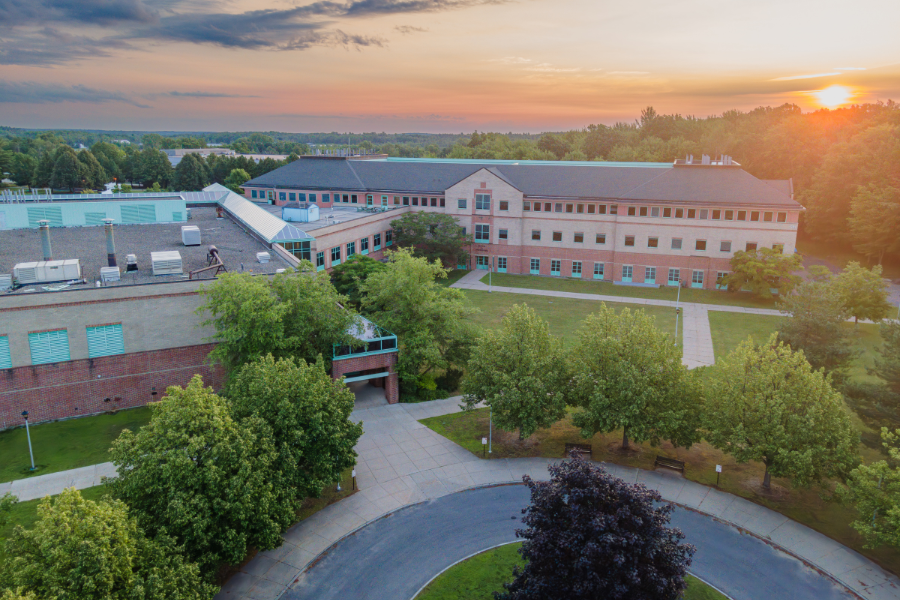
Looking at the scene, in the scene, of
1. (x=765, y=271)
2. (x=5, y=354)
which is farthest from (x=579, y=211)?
(x=5, y=354)

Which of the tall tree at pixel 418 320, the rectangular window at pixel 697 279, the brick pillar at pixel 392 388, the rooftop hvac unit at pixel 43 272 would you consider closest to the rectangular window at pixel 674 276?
the rectangular window at pixel 697 279

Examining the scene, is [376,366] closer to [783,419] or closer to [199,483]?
[199,483]

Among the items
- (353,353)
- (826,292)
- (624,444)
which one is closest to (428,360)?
(353,353)

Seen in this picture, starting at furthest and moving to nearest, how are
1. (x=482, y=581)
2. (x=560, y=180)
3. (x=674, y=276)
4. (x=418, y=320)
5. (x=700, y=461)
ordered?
(x=560, y=180), (x=674, y=276), (x=418, y=320), (x=700, y=461), (x=482, y=581)

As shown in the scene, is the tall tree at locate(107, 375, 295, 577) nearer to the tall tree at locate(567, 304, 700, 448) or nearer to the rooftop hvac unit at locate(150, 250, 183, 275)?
the tall tree at locate(567, 304, 700, 448)

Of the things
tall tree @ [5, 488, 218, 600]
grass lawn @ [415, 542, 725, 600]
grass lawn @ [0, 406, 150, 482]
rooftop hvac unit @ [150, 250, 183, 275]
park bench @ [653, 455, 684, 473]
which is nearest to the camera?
tall tree @ [5, 488, 218, 600]

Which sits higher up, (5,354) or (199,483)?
(5,354)

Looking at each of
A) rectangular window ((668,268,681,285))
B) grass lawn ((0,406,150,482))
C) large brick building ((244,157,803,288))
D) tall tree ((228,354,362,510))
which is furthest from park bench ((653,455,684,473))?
rectangular window ((668,268,681,285))
